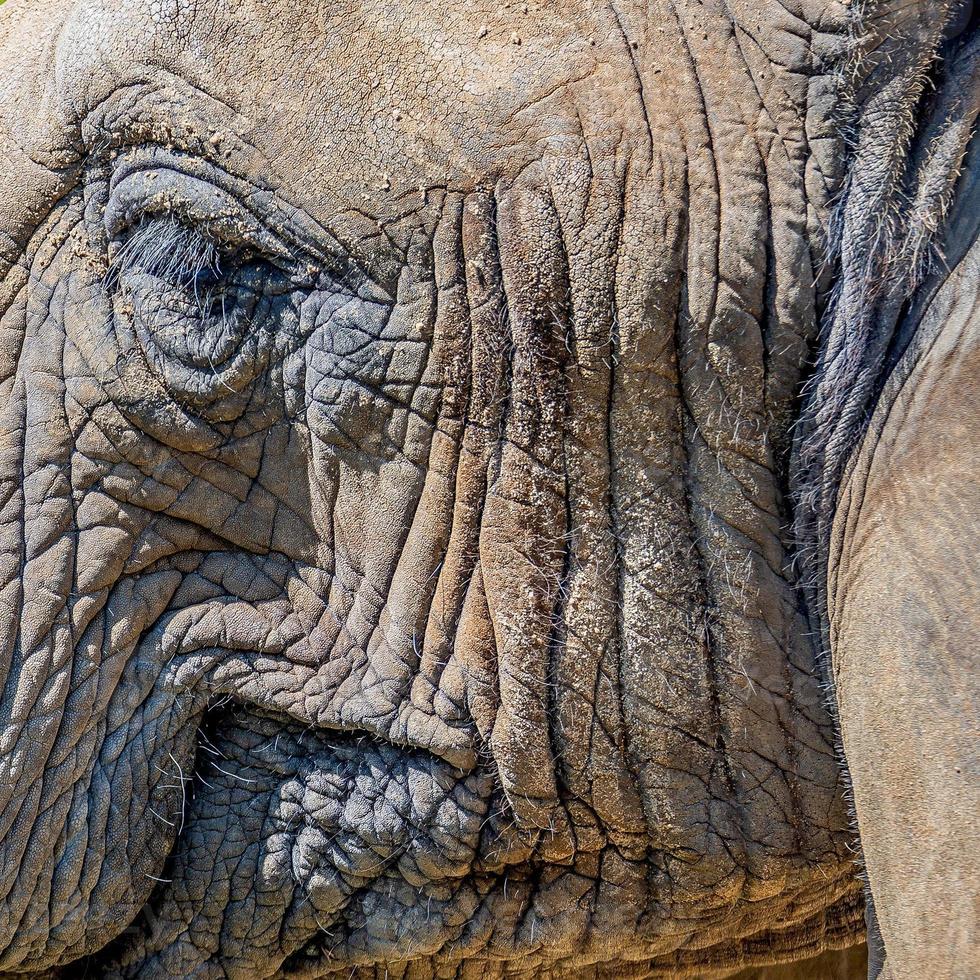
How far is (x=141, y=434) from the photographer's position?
104 inches

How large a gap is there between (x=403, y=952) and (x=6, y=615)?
0.99 m

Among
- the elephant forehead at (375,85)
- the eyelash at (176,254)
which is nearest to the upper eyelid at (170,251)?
the eyelash at (176,254)

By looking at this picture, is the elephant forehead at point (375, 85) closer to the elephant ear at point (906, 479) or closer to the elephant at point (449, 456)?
the elephant at point (449, 456)

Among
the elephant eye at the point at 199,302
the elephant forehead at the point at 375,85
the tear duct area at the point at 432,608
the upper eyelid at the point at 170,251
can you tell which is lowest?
the tear duct area at the point at 432,608

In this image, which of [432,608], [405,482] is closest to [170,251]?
[405,482]

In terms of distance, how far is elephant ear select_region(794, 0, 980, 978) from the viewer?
2051mm

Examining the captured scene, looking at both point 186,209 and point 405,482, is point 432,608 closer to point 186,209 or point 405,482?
point 405,482

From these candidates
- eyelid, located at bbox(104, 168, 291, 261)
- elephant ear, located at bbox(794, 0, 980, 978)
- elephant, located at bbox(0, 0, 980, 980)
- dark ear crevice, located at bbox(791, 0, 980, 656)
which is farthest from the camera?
eyelid, located at bbox(104, 168, 291, 261)

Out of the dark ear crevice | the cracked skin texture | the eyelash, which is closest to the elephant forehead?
the cracked skin texture

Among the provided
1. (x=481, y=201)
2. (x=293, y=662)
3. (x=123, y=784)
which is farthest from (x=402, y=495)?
(x=123, y=784)

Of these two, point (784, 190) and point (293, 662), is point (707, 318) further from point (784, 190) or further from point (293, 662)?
point (293, 662)

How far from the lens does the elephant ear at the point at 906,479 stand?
6.73ft

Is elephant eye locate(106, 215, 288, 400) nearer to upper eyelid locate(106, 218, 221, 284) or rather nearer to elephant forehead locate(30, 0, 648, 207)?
upper eyelid locate(106, 218, 221, 284)

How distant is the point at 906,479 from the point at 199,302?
1314 millimetres
